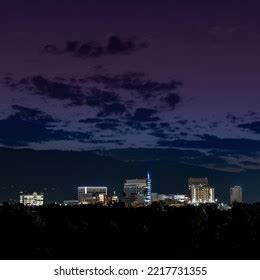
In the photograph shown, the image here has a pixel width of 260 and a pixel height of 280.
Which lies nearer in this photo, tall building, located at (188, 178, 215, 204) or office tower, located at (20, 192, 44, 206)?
office tower, located at (20, 192, 44, 206)

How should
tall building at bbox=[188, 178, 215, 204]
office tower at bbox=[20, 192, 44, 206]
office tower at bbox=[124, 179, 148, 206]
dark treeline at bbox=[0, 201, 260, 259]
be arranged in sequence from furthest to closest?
tall building at bbox=[188, 178, 215, 204] → office tower at bbox=[124, 179, 148, 206] → office tower at bbox=[20, 192, 44, 206] → dark treeline at bbox=[0, 201, 260, 259]

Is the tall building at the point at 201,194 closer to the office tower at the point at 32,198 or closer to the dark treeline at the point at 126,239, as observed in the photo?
the office tower at the point at 32,198

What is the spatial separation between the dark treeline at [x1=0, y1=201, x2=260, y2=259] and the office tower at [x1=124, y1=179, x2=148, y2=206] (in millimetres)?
129987

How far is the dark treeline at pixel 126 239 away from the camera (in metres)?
19.4

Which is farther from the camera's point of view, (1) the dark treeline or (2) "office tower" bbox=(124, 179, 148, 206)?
(2) "office tower" bbox=(124, 179, 148, 206)

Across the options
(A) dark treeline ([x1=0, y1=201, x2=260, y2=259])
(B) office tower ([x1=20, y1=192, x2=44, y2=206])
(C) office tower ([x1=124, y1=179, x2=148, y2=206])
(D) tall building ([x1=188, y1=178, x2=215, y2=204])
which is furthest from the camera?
(D) tall building ([x1=188, y1=178, x2=215, y2=204])

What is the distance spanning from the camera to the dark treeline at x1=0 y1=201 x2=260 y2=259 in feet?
63.6

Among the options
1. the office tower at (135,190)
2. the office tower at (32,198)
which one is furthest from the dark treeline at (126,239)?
the office tower at (135,190)

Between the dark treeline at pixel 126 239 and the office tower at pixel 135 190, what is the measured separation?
130 metres

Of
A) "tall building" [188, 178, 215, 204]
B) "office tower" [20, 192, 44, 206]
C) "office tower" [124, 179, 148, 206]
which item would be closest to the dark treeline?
"office tower" [20, 192, 44, 206]

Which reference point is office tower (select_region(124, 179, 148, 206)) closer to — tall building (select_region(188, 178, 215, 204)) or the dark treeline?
tall building (select_region(188, 178, 215, 204))

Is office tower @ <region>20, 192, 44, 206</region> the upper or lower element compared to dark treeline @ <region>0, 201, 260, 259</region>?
upper
